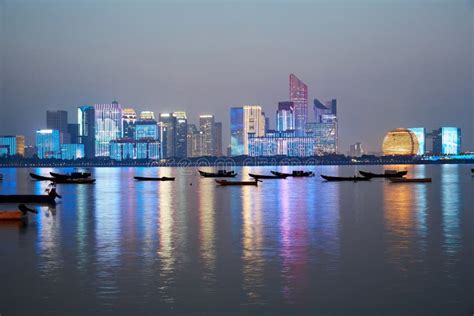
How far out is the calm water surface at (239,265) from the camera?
53.4ft

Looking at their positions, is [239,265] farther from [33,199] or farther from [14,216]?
[33,199]

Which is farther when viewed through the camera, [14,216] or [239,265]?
[14,216]

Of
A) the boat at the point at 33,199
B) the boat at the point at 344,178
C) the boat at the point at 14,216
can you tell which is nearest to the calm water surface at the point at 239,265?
the boat at the point at 14,216

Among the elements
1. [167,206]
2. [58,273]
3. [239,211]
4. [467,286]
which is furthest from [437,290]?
[167,206]

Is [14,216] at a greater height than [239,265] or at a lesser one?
greater

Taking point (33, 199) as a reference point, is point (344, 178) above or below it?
below

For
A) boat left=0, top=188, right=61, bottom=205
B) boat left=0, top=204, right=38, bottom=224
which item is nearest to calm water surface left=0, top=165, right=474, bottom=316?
boat left=0, top=204, right=38, bottom=224

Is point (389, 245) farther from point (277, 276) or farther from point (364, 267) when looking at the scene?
point (277, 276)

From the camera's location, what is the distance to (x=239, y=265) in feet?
70.4

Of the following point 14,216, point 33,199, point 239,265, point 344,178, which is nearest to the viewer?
point 239,265

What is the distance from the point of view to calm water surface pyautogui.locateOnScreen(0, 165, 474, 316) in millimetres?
16266

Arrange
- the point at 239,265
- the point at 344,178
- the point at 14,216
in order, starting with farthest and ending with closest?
the point at 344,178, the point at 14,216, the point at 239,265

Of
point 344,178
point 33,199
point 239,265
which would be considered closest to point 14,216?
point 33,199

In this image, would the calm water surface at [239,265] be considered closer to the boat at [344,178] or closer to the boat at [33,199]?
the boat at [33,199]
